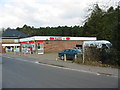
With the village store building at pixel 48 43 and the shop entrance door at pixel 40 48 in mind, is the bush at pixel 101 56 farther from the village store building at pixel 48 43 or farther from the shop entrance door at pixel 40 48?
the village store building at pixel 48 43

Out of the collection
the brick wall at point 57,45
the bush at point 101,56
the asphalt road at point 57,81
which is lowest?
the asphalt road at point 57,81

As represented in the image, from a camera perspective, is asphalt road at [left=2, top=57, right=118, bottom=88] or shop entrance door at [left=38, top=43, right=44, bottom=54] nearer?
asphalt road at [left=2, top=57, right=118, bottom=88]

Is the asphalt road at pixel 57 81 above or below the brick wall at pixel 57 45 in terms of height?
below

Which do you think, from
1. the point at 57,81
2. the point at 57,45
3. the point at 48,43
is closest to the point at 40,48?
the point at 48,43

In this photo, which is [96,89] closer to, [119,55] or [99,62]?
[119,55]

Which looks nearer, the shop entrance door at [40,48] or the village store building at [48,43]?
the shop entrance door at [40,48]

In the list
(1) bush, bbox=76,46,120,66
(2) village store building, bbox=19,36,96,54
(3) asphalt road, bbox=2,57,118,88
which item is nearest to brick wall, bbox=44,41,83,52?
(2) village store building, bbox=19,36,96,54

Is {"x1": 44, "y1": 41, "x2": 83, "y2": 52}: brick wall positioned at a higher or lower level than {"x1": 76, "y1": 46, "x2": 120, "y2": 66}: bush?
higher

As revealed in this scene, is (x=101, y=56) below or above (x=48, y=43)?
below

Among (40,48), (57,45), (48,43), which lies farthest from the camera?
(57,45)

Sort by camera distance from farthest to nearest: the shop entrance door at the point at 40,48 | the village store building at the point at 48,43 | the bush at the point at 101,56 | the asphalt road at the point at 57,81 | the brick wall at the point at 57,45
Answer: the brick wall at the point at 57,45 → the village store building at the point at 48,43 → the shop entrance door at the point at 40,48 → the bush at the point at 101,56 → the asphalt road at the point at 57,81

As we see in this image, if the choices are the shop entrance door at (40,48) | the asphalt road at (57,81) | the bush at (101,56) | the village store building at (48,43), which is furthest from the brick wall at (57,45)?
the asphalt road at (57,81)

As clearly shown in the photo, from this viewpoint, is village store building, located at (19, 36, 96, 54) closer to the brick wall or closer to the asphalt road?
the brick wall

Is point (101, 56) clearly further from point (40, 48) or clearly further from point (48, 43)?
point (48, 43)
